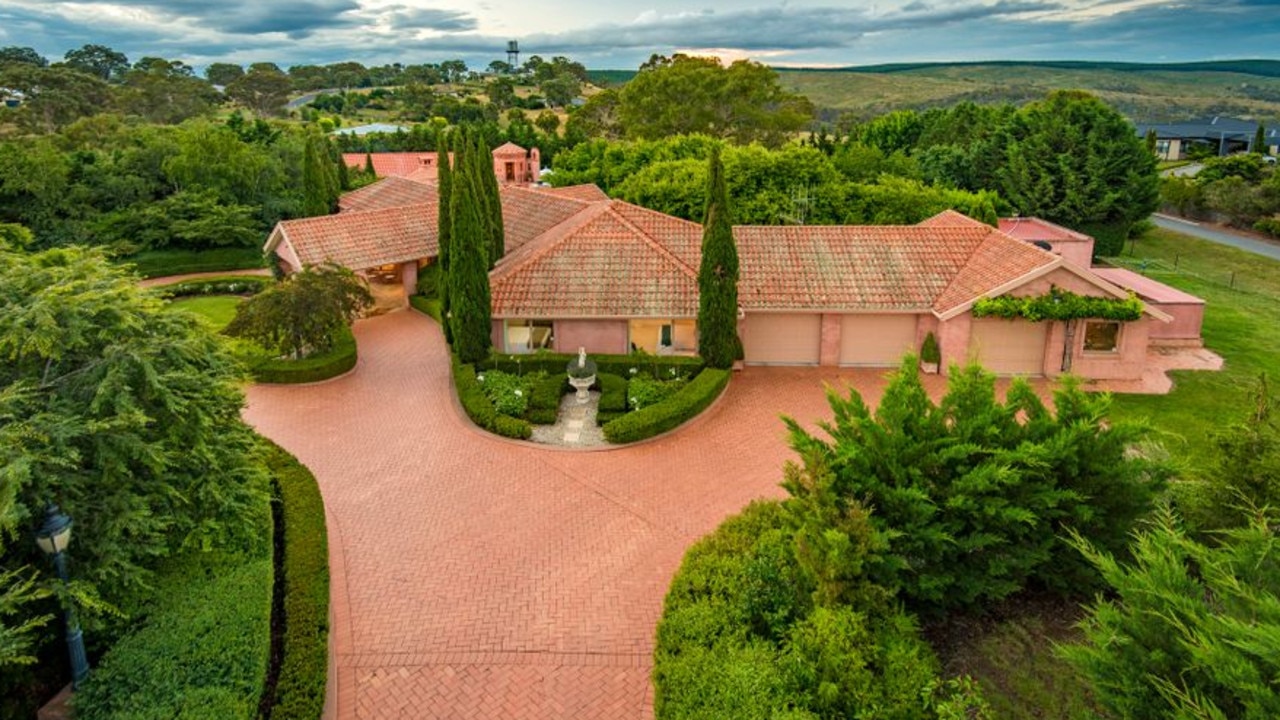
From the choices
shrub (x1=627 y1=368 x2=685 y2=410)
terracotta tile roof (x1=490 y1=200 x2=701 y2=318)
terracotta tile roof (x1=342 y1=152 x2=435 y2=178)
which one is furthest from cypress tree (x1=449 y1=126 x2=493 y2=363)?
terracotta tile roof (x1=342 y1=152 x2=435 y2=178)

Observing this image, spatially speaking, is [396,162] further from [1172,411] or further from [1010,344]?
[1172,411]

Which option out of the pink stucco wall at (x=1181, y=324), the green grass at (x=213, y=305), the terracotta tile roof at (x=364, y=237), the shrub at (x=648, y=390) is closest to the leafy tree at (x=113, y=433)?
the shrub at (x=648, y=390)

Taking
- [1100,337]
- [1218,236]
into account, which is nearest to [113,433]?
[1100,337]

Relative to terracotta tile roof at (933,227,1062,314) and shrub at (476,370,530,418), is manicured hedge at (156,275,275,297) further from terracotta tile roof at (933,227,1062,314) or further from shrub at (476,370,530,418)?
terracotta tile roof at (933,227,1062,314)

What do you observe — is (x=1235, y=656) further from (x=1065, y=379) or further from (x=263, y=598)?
(x=263, y=598)

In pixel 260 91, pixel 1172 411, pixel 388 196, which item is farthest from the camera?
pixel 260 91

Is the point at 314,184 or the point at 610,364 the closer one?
the point at 610,364

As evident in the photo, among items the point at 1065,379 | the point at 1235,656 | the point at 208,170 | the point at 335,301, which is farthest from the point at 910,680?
the point at 208,170

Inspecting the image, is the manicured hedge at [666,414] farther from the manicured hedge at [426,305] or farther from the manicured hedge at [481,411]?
the manicured hedge at [426,305]
